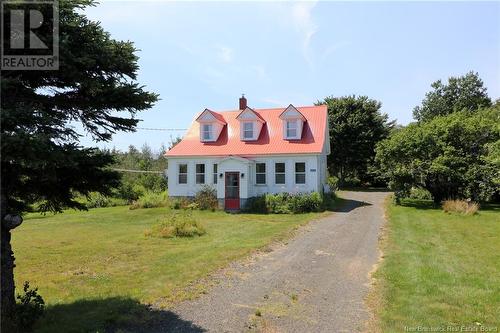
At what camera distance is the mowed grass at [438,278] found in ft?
22.0

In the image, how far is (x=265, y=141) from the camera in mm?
27922

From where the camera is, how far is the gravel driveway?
6.52 metres

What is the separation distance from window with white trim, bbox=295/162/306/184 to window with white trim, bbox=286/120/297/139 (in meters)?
2.25

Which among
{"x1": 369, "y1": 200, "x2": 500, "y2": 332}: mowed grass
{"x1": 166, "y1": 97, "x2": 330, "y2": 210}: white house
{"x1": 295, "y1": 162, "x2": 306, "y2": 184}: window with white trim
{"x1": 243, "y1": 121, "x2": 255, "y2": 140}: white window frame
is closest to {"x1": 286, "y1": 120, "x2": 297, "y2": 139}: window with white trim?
{"x1": 166, "y1": 97, "x2": 330, "y2": 210}: white house

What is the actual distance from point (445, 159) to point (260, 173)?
11.0 meters

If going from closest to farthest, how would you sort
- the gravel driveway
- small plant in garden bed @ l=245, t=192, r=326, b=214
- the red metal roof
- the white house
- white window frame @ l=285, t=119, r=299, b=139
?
the gravel driveway → small plant in garden bed @ l=245, t=192, r=326, b=214 → the white house → the red metal roof → white window frame @ l=285, t=119, r=299, b=139

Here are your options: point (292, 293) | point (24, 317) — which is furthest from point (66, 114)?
point (292, 293)

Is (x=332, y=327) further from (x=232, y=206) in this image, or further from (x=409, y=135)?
(x=409, y=135)

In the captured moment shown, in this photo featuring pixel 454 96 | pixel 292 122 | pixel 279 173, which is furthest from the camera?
pixel 454 96

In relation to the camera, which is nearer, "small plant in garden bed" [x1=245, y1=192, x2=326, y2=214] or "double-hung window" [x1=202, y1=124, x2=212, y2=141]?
"small plant in garden bed" [x1=245, y1=192, x2=326, y2=214]

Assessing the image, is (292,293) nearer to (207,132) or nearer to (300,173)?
(300,173)

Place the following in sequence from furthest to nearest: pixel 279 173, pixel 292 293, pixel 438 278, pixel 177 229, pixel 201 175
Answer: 1. pixel 201 175
2. pixel 279 173
3. pixel 177 229
4. pixel 438 278
5. pixel 292 293

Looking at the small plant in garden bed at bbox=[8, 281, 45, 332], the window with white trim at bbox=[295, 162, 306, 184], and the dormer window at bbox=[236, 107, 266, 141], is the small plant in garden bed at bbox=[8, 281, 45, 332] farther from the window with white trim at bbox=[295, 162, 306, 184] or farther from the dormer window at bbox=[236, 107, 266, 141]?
the dormer window at bbox=[236, 107, 266, 141]

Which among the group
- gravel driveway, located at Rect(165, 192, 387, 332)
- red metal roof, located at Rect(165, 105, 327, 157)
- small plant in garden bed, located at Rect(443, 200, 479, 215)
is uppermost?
red metal roof, located at Rect(165, 105, 327, 157)
